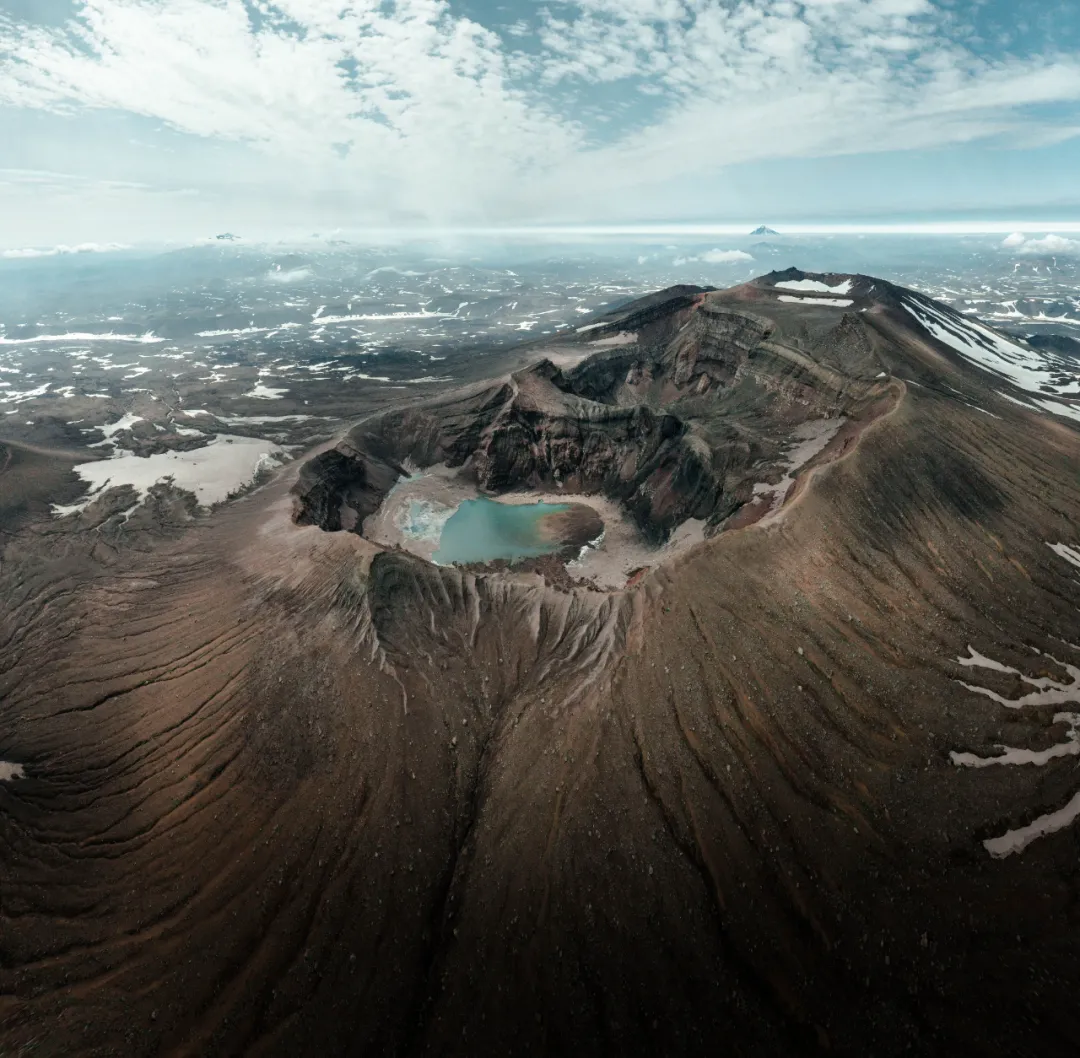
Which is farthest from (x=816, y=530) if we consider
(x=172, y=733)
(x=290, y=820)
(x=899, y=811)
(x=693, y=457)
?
(x=172, y=733)

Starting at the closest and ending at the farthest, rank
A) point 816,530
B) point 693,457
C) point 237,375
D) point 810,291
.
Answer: point 816,530
point 693,457
point 810,291
point 237,375

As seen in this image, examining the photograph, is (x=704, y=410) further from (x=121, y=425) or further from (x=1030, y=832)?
(x=121, y=425)

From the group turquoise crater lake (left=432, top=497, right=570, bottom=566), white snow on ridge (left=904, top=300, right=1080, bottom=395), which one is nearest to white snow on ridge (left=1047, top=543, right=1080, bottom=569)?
white snow on ridge (left=904, top=300, right=1080, bottom=395)

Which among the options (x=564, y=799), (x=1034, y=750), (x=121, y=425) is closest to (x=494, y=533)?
(x=564, y=799)

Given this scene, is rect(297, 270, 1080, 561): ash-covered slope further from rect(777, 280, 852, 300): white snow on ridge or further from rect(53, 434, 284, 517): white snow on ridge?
rect(53, 434, 284, 517): white snow on ridge

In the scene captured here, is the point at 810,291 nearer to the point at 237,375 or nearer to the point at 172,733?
the point at 172,733

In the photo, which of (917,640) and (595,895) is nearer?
(595,895)

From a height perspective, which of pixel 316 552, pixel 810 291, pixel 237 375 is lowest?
pixel 237 375
